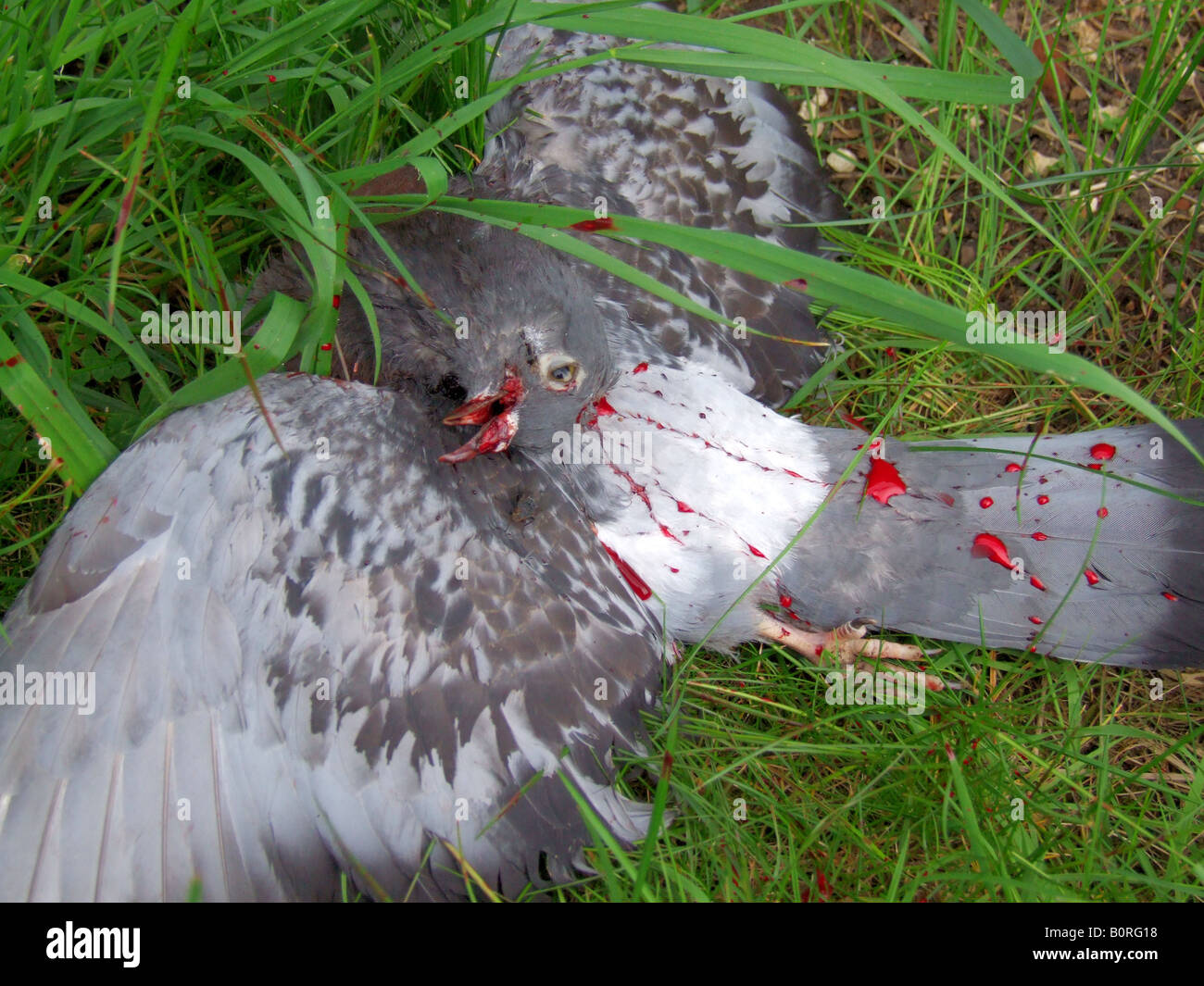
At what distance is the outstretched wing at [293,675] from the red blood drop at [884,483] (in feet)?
2.49

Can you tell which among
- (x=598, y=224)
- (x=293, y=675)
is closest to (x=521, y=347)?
(x=598, y=224)

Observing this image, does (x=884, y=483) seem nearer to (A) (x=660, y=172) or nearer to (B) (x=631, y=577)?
(B) (x=631, y=577)

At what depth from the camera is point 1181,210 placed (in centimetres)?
301

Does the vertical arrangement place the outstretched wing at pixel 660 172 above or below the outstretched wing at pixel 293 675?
above

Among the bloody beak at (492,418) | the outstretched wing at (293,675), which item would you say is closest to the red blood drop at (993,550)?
the outstretched wing at (293,675)

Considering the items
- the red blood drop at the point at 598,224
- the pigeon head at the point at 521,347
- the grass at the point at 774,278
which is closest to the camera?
the red blood drop at the point at 598,224

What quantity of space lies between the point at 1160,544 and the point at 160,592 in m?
2.03

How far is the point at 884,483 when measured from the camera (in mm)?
2332

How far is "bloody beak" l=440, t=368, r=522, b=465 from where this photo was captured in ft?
6.89

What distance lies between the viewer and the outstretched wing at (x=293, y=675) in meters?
1.80

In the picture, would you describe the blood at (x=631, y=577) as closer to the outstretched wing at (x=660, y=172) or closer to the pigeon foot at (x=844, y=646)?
the pigeon foot at (x=844, y=646)

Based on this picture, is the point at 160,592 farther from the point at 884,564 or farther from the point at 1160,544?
the point at 1160,544

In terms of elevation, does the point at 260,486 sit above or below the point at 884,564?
above

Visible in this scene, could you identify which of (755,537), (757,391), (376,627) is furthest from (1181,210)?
(376,627)
